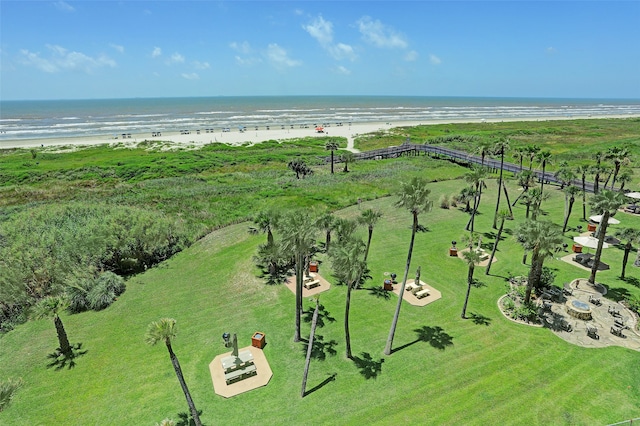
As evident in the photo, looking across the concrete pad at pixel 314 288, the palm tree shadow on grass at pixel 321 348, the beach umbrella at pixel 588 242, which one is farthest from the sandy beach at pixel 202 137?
the palm tree shadow on grass at pixel 321 348

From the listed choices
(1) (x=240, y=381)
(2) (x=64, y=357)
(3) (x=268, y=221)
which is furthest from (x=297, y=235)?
(2) (x=64, y=357)

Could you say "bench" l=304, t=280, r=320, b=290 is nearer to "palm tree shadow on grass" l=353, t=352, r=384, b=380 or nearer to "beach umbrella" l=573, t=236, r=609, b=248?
"palm tree shadow on grass" l=353, t=352, r=384, b=380

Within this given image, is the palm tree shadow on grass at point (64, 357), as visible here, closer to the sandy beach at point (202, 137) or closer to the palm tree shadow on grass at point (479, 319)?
the palm tree shadow on grass at point (479, 319)

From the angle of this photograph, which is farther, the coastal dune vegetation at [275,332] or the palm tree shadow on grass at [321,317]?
the palm tree shadow on grass at [321,317]

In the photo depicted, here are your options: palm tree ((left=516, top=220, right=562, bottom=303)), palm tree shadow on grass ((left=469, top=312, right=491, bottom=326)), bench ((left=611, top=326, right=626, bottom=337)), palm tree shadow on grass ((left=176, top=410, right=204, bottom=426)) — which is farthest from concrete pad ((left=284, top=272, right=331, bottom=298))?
bench ((left=611, top=326, right=626, bottom=337))

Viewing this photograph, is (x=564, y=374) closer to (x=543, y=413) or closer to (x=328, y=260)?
(x=543, y=413)

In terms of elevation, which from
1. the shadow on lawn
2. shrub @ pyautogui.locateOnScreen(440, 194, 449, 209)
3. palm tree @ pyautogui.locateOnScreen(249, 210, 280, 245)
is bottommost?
the shadow on lawn

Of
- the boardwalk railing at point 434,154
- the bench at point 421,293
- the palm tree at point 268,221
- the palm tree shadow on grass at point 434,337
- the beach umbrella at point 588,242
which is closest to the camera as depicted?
the palm tree shadow on grass at point 434,337
